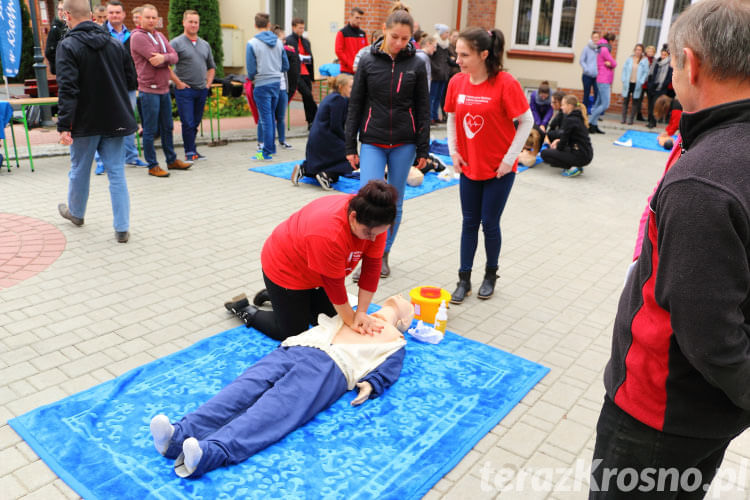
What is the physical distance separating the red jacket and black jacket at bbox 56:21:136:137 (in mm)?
5663

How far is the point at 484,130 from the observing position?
13.9ft

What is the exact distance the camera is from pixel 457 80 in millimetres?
4422

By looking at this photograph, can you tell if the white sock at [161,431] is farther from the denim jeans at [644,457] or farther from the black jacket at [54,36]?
the black jacket at [54,36]

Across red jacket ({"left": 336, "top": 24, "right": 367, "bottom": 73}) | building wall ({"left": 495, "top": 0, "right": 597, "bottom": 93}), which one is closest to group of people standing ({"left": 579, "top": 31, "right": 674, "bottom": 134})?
building wall ({"left": 495, "top": 0, "right": 597, "bottom": 93})

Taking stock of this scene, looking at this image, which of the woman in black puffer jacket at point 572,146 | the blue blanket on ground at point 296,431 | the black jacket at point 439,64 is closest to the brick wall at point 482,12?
the black jacket at point 439,64

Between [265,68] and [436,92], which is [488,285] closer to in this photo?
[265,68]

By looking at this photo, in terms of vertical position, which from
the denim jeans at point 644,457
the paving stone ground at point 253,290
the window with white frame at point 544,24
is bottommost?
the paving stone ground at point 253,290

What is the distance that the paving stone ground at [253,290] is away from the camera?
115 inches

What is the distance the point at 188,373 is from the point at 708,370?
9.12ft

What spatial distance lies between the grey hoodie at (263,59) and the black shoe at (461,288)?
5.53 meters

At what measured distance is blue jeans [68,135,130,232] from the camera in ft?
17.7

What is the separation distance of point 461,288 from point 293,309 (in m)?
1.51

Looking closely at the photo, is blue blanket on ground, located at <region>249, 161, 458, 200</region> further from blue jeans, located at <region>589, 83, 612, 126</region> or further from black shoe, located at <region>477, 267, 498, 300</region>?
blue jeans, located at <region>589, 83, 612, 126</region>

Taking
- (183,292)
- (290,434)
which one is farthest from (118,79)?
(290,434)
